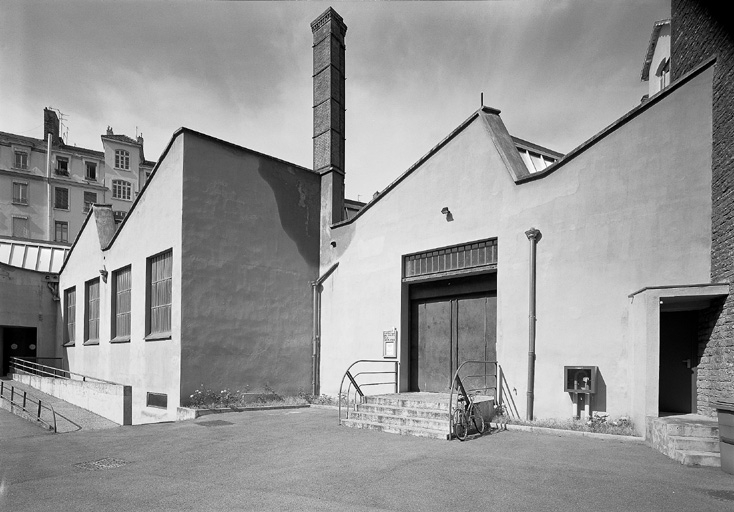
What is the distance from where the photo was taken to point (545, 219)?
11.6 meters

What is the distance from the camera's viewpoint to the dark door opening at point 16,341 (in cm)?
2716

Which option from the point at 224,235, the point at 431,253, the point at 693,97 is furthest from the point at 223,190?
the point at 693,97

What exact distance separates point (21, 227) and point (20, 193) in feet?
9.61

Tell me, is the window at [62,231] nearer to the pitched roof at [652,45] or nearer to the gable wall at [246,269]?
the gable wall at [246,269]

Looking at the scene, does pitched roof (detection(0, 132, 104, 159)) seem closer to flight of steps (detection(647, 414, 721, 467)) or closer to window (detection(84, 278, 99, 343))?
window (detection(84, 278, 99, 343))

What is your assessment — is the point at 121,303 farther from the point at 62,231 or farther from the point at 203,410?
the point at 62,231

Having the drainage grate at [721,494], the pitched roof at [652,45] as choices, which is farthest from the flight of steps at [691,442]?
the pitched roof at [652,45]

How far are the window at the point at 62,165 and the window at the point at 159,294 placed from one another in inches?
1597

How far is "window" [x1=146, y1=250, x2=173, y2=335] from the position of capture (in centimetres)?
1580

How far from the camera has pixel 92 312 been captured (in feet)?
72.5

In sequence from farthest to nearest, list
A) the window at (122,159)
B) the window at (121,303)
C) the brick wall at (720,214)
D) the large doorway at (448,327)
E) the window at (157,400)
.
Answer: the window at (122,159) < the window at (121,303) < the window at (157,400) < the large doorway at (448,327) < the brick wall at (720,214)

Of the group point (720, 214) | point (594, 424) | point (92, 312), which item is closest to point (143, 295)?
point (92, 312)

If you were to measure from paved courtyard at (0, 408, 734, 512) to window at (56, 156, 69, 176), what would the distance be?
46491 mm

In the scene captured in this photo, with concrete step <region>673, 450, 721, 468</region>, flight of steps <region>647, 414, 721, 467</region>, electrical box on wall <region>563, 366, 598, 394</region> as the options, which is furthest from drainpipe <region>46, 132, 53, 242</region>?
concrete step <region>673, 450, 721, 468</region>
